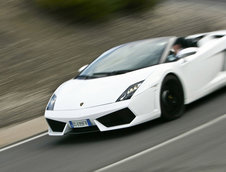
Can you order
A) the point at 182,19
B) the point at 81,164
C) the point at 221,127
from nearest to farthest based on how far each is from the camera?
the point at 81,164
the point at 221,127
the point at 182,19

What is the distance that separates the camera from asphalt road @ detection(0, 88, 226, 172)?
6.05 m

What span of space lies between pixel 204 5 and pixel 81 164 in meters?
13.2

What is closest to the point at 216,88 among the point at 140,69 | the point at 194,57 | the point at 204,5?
the point at 194,57

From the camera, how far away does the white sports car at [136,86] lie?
7.44 metres

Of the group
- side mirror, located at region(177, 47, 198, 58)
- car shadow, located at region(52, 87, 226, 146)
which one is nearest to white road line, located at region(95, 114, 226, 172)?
car shadow, located at region(52, 87, 226, 146)

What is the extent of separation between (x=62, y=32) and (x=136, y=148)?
825 centimetres

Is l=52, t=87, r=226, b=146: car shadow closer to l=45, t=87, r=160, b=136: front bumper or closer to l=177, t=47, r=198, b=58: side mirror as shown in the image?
l=45, t=87, r=160, b=136: front bumper

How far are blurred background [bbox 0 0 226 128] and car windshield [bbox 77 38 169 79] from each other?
1.94 meters

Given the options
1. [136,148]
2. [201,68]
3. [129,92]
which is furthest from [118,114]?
[201,68]

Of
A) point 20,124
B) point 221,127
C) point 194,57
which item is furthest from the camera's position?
point 20,124

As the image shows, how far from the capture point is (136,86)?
752 centimetres

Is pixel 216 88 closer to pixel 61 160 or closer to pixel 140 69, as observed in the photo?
pixel 140 69

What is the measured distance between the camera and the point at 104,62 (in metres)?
8.75

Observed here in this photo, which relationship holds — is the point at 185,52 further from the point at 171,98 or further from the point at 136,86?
the point at 136,86
